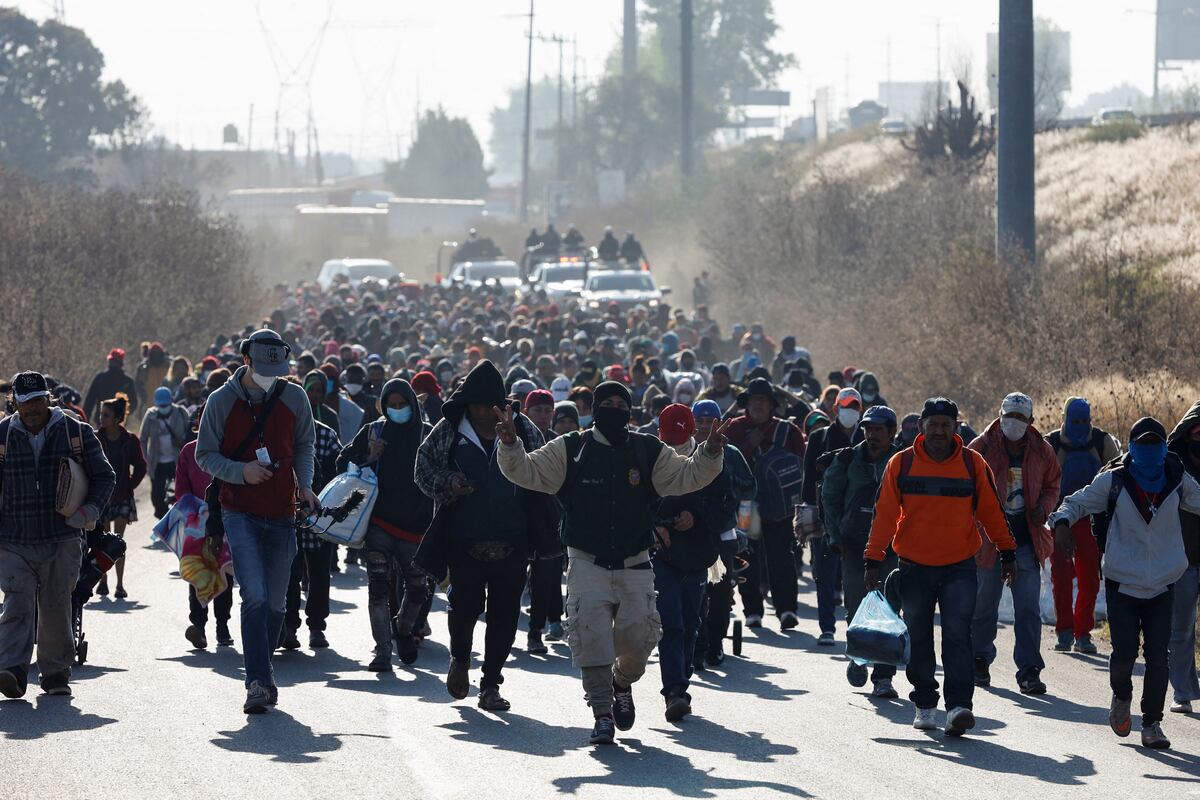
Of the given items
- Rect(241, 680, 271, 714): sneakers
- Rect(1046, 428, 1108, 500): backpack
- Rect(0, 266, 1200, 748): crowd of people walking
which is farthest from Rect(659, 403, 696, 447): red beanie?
Rect(1046, 428, 1108, 500): backpack

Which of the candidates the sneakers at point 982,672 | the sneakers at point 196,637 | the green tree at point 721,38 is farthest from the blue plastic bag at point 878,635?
the green tree at point 721,38

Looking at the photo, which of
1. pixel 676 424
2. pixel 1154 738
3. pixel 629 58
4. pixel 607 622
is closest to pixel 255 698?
pixel 607 622

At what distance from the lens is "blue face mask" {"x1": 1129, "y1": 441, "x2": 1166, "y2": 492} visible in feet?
34.6

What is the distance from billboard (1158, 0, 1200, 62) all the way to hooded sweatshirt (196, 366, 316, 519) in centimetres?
15720

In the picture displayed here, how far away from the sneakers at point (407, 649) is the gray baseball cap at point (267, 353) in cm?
273

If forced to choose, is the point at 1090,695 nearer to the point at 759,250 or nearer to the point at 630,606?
the point at 630,606

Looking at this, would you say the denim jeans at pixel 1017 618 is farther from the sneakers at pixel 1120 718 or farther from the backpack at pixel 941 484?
the backpack at pixel 941 484

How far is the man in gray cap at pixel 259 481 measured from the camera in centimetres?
1077

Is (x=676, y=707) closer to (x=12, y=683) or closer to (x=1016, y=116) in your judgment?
(x=12, y=683)

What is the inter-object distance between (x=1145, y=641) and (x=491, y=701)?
3.62m

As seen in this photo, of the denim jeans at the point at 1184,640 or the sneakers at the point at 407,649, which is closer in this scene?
the denim jeans at the point at 1184,640

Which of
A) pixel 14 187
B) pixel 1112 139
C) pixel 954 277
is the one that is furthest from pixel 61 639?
pixel 1112 139

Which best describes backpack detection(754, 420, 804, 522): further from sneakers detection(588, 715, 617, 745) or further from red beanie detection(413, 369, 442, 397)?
sneakers detection(588, 715, 617, 745)

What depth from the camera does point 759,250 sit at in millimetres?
47781
